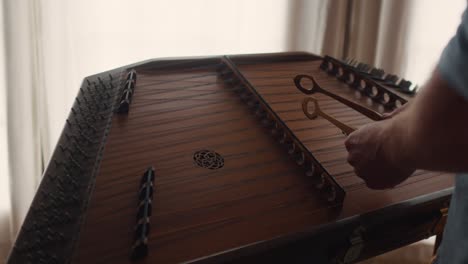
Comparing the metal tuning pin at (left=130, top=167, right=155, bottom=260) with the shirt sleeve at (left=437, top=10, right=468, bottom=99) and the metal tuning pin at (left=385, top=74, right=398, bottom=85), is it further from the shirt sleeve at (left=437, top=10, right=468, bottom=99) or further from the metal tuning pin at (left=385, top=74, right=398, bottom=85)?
the metal tuning pin at (left=385, top=74, right=398, bottom=85)

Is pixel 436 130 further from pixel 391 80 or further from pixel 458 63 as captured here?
pixel 391 80

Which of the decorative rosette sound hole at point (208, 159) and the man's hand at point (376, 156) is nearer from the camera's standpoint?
the man's hand at point (376, 156)

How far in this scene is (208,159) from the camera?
3.10 feet

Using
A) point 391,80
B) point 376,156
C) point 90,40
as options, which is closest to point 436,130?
point 376,156

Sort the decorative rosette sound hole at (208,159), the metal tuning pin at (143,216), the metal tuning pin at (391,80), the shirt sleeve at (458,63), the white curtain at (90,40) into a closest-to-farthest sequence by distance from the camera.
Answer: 1. the shirt sleeve at (458,63)
2. the metal tuning pin at (143,216)
3. the decorative rosette sound hole at (208,159)
4. the metal tuning pin at (391,80)
5. the white curtain at (90,40)

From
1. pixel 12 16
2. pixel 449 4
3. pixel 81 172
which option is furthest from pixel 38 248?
pixel 449 4

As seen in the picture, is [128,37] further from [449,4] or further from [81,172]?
[449,4]

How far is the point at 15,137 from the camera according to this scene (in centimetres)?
174

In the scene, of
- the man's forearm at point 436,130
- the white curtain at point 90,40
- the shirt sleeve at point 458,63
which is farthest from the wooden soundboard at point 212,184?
the white curtain at point 90,40

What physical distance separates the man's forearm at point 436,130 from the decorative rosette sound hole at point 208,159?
1.28ft

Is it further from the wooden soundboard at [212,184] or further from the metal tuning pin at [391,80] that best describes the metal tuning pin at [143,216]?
the metal tuning pin at [391,80]

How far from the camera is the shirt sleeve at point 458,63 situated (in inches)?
19.4

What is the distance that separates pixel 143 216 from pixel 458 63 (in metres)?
0.47

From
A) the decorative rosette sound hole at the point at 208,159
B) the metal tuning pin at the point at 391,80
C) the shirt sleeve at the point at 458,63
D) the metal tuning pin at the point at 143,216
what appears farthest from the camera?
the metal tuning pin at the point at 391,80
